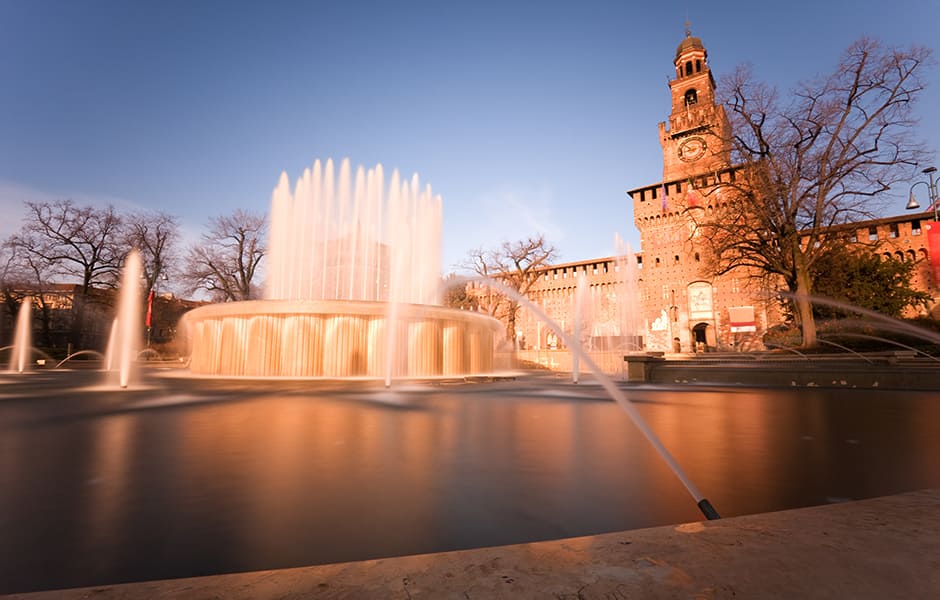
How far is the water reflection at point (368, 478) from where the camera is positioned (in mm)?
1588

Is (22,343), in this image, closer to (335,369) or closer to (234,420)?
(335,369)

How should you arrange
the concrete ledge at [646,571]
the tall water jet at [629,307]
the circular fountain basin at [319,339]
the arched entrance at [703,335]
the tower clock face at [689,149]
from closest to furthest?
the concrete ledge at [646,571] → the circular fountain basin at [319,339] → the tall water jet at [629,307] → the arched entrance at [703,335] → the tower clock face at [689,149]

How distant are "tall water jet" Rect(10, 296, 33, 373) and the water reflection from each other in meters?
23.7

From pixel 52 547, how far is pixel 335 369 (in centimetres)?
835

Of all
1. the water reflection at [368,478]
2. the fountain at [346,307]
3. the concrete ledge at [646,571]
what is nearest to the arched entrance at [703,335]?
the fountain at [346,307]

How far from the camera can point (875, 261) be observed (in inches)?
909

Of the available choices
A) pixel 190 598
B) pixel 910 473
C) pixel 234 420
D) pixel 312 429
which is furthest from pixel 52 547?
pixel 910 473

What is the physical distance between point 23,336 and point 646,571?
36841 millimetres

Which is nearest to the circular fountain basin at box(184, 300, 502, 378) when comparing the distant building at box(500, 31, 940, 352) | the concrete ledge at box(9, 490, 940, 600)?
the concrete ledge at box(9, 490, 940, 600)

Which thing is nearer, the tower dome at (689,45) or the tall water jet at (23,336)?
the tall water jet at (23,336)

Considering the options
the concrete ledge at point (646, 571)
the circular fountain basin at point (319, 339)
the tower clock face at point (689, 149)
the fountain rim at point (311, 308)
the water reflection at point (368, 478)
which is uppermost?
the tower clock face at point (689, 149)

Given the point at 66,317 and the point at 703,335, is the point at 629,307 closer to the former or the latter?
the point at 703,335

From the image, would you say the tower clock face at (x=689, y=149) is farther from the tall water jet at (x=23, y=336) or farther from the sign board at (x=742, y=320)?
the tall water jet at (x=23, y=336)

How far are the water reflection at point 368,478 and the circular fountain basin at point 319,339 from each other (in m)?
4.63
